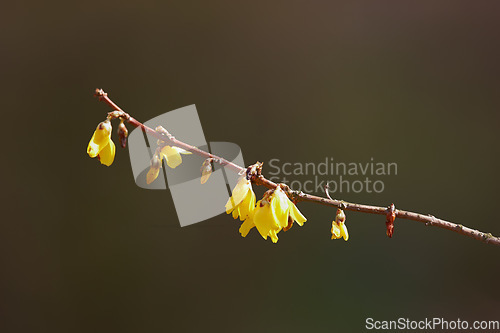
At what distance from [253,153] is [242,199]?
1.32m

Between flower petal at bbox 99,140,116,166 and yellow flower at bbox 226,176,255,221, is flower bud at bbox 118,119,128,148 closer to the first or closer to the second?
flower petal at bbox 99,140,116,166

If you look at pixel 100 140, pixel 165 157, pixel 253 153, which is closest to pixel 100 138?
pixel 100 140

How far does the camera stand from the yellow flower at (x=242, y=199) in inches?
29.7

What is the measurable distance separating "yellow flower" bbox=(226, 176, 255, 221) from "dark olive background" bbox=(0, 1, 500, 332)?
130 cm

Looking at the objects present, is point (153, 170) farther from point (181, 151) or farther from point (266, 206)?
point (266, 206)

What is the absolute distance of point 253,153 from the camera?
6.81ft

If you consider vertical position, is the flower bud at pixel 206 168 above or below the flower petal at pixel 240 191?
above

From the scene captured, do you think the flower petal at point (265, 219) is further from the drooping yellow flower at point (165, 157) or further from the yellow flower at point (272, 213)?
the drooping yellow flower at point (165, 157)

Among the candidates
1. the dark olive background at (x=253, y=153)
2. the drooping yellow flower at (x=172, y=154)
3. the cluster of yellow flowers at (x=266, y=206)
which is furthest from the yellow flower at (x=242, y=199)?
the dark olive background at (x=253, y=153)

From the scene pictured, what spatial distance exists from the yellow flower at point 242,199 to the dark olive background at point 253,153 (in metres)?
1.30

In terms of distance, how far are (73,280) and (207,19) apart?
1.32m

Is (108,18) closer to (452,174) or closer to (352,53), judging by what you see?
(352,53)

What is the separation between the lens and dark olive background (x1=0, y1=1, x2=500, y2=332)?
203cm

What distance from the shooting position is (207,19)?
2031 mm
